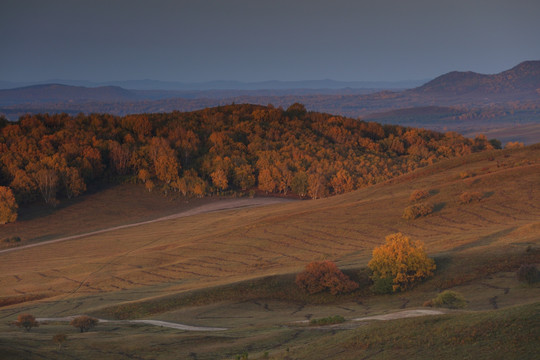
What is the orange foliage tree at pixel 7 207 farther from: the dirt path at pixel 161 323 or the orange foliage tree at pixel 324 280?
the orange foliage tree at pixel 324 280

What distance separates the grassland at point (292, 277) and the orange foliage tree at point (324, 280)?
2.10ft

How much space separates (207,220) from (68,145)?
1507 inches

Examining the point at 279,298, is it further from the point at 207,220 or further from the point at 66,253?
the point at 207,220

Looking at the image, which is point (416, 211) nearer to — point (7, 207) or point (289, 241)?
point (289, 241)

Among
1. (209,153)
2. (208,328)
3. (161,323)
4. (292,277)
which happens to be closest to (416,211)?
(292,277)

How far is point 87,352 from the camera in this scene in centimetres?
2009

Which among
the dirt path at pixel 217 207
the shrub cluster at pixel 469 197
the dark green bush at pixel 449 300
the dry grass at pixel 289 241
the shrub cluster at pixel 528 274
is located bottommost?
the dirt path at pixel 217 207

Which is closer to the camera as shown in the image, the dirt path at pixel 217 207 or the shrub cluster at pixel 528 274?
the shrub cluster at pixel 528 274

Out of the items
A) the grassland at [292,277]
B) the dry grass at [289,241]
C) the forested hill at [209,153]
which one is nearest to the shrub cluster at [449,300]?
the grassland at [292,277]

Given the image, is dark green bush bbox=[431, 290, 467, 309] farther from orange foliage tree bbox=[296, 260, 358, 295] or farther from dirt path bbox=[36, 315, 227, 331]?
dirt path bbox=[36, 315, 227, 331]

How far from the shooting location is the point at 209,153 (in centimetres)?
10638

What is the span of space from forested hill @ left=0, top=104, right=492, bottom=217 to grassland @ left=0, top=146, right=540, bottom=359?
1961cm

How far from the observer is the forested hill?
88.8 meters

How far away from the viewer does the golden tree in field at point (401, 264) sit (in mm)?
30422
